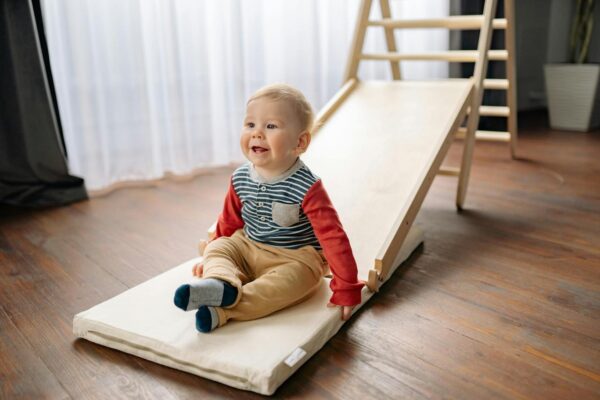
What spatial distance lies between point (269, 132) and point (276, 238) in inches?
10.0

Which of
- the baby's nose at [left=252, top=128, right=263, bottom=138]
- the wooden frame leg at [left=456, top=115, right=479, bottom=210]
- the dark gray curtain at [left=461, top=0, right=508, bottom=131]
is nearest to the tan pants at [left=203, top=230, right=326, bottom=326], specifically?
the baby's nose at [left=252, top=128, right=263, bottom=138]

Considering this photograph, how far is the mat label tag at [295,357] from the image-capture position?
0.96m

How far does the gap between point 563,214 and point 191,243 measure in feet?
4.29

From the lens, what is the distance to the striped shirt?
1136 mm

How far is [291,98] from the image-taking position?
1147 mm

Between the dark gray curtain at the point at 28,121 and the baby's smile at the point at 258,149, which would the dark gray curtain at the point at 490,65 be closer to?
the dark gray curtain at the point at 28,121

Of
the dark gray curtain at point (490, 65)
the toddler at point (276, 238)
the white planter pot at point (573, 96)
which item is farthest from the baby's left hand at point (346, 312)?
the white planter pot at point (573, 96)

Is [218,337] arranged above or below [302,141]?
below

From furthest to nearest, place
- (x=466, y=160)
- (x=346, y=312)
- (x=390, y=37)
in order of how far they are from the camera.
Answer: (x=390, y=37)
(x=466, y=160)
(x=346, y=312)

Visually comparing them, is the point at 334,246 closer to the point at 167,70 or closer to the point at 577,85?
the point at 167,70

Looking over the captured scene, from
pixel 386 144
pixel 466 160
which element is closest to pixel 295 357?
pixel 386 144

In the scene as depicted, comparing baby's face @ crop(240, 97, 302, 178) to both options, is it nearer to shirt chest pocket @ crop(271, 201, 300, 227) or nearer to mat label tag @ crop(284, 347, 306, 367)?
shirt chest pocket @ crop(271, 201, 300, 227)

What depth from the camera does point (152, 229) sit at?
180 centimetres

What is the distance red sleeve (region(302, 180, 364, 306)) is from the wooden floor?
0.28 feet
